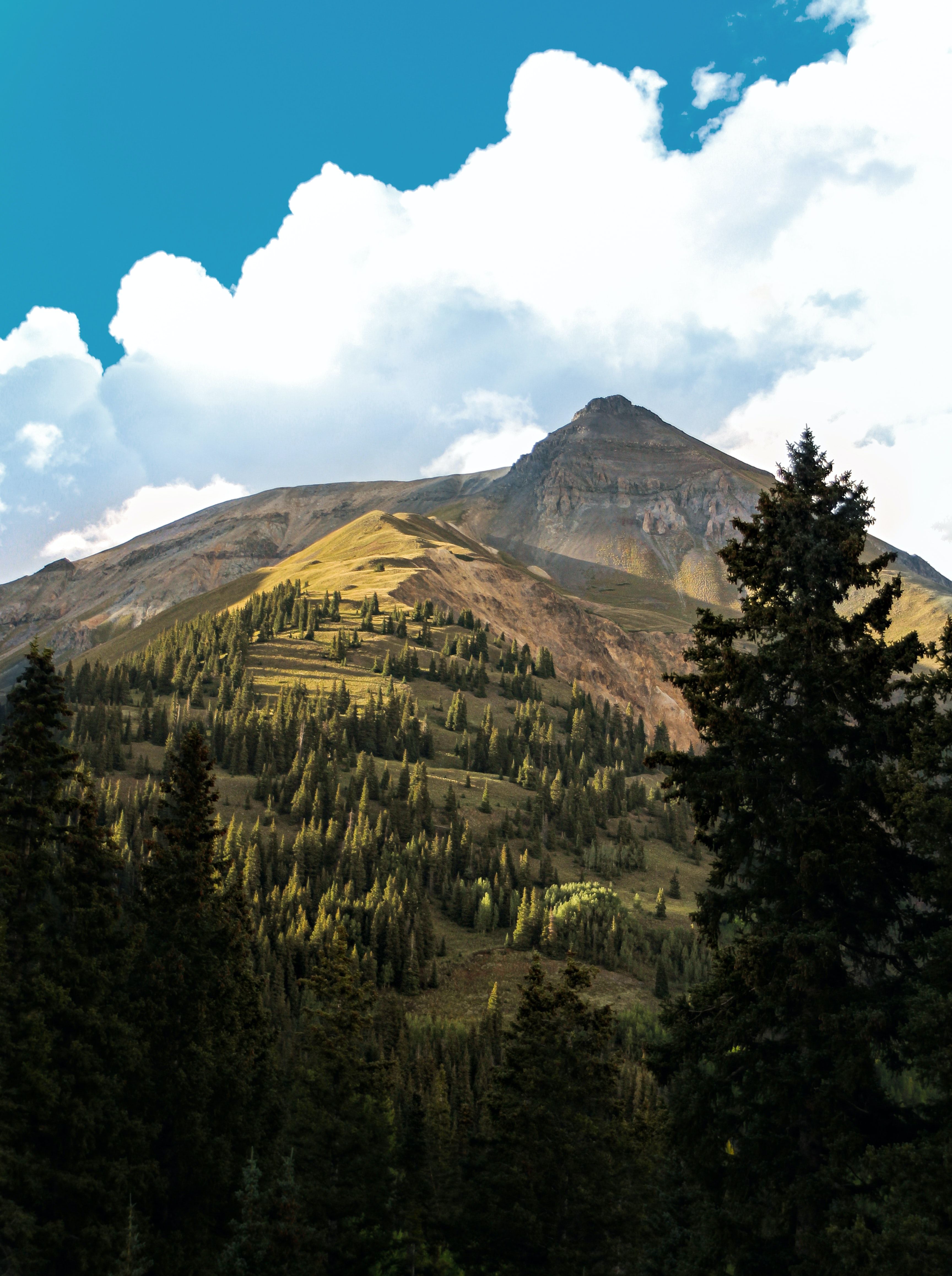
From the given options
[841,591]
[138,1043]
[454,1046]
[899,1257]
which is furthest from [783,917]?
[454,1046]

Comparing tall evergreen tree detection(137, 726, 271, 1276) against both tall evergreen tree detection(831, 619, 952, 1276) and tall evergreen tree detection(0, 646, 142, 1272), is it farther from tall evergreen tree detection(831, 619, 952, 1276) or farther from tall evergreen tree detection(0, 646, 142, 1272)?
tall evergreen tree detection(831, 619, 952, 1276)

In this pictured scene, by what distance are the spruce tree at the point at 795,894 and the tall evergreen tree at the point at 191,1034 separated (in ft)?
66.3

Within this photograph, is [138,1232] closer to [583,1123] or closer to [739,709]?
[583,1123]

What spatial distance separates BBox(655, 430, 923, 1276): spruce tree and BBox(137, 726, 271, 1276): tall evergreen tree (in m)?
20.2

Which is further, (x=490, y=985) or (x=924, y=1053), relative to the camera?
(x=490, y=985)

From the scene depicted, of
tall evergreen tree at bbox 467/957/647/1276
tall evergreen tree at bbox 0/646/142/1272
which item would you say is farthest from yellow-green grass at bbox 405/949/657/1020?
tall evergreen tree at bbox 0/646/142/1272

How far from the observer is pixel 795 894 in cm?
1941

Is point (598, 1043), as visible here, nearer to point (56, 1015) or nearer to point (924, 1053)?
point (56, 1015)

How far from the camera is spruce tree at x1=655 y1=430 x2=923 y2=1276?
1759 centimetres

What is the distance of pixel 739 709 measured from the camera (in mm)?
20078

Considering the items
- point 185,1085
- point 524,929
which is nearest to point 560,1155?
point 185,1085

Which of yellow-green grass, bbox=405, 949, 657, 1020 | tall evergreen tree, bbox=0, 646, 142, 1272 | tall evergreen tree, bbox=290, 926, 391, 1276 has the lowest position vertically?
yellow-green grass, bbox=405, 949, 657, 1020

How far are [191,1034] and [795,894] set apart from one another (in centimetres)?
2428

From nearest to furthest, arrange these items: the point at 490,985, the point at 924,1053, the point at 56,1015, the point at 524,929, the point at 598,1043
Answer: the point at 924,1053 → the point at 56,1015 → the point at 598,1043 → the point at 490,985 → the point at 524,929
